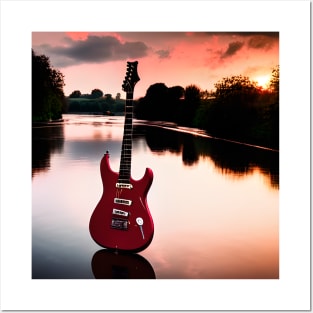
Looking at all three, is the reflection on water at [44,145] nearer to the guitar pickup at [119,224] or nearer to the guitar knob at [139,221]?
the guitar pickup at [119,224]

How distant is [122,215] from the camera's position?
307 centimetres

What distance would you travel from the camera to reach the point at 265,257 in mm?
3205

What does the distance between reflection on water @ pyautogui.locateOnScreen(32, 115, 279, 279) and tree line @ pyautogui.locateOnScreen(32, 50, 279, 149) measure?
0.09m

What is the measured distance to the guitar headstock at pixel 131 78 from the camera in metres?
3.08

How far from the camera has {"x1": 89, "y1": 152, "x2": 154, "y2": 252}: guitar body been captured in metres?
3.01

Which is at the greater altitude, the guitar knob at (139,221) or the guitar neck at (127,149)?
the guitar neck at (127,149)

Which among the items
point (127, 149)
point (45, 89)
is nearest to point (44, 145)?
point (45, 89)

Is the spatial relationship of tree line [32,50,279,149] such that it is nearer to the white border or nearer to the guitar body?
the white border

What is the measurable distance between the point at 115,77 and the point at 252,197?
47.8 inches

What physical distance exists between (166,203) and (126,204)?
15.4 inches

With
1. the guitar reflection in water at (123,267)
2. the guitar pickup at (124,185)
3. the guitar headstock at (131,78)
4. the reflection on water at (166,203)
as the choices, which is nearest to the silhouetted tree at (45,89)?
the reflection on water at (166,203)
